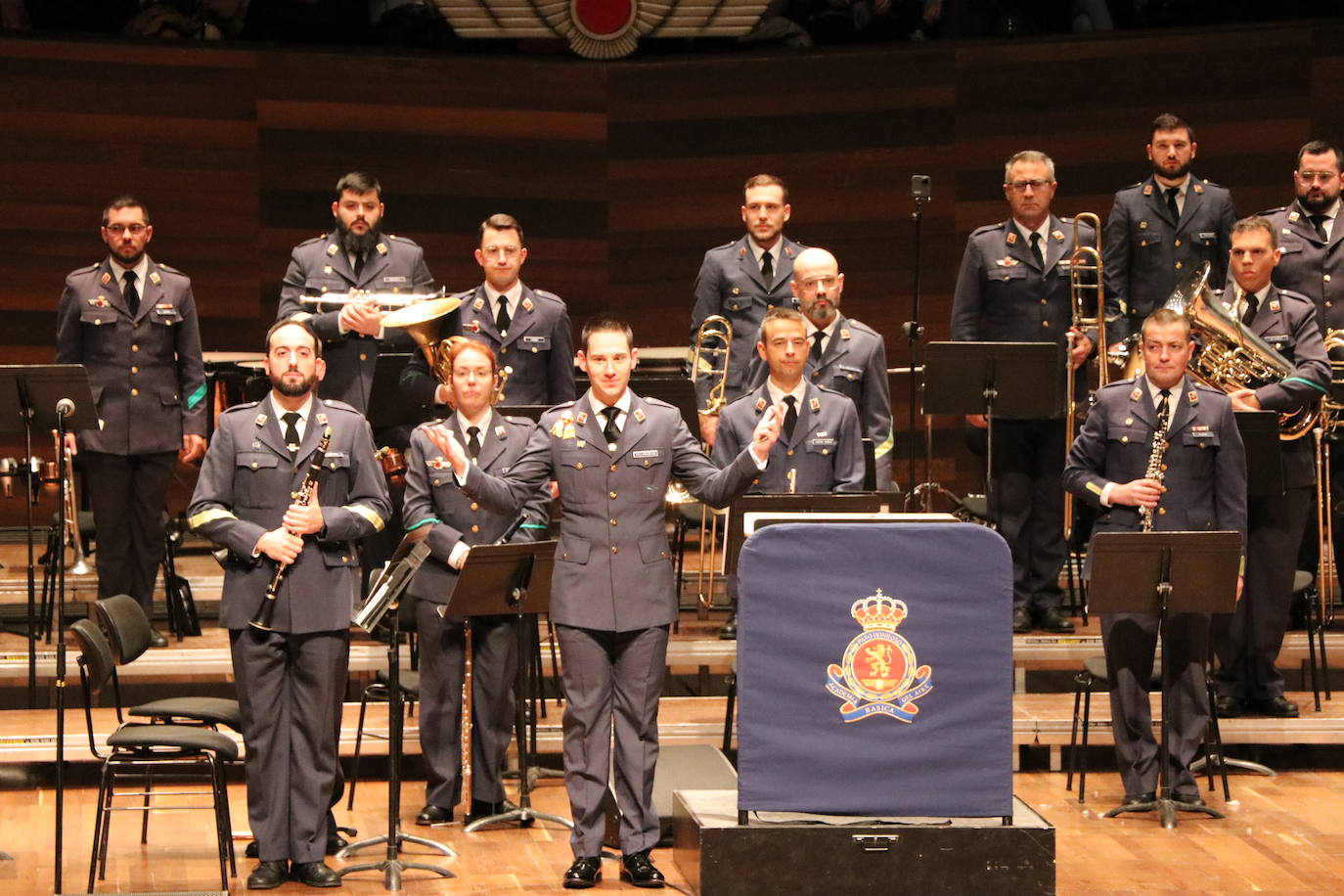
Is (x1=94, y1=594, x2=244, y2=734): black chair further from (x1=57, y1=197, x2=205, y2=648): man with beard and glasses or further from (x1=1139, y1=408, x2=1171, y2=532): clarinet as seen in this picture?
(x1=1139, y1=408, x2=1171, y2=532): clarinet

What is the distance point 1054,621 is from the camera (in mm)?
7738

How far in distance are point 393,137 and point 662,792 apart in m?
5.55

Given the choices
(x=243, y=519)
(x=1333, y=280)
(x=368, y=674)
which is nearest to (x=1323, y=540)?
(x=1333, y=280)

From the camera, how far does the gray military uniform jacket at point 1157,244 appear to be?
7.97m

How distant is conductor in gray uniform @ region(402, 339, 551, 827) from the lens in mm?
6422

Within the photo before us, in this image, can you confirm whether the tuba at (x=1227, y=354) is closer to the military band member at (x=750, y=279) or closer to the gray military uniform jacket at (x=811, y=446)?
the gray military uniform jacket at (x=811, y=446)

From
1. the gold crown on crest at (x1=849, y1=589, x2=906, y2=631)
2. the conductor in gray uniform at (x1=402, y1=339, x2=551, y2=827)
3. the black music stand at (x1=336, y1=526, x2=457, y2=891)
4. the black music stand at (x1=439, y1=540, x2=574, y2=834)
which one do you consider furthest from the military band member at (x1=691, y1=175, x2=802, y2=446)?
the gold crown on crest at (x1=849, y1=589, x2=906, y2=631)

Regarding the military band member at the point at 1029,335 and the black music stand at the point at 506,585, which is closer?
the black music stand at the point at 506,585

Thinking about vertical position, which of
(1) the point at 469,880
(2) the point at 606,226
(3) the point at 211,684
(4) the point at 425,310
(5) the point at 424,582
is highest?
(2) the point at 606,226

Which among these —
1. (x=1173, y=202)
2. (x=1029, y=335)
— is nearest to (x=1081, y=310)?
(x=1029, y=335)

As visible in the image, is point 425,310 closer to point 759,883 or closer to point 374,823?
point 374,823

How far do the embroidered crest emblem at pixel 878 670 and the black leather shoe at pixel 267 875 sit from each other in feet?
6.53

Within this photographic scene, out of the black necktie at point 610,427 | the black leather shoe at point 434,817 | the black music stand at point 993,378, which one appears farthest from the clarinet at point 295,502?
the black music stand at point 993,378

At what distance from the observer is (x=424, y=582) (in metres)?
6.43
